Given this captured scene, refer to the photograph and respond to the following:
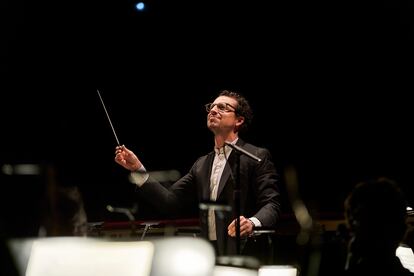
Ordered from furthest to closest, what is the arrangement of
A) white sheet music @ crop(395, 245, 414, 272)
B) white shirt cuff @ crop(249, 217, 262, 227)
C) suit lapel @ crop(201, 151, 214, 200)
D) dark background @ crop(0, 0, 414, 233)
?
dark background @ crop(0, 0, 414, 233) → suit lapel @ crop(201, 151, 214, 200) → white shirt cuff @ crop(249, 217, 262, 227) → white sheet music @ crop(395, 245, 414, 272)

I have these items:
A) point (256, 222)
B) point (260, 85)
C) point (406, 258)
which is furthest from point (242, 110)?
point (260, 85)

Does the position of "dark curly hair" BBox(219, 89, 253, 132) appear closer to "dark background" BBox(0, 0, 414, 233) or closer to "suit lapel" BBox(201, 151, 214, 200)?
"suit lapel" BBox(201, 151, 214, 200)

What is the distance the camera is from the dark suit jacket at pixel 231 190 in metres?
2.74

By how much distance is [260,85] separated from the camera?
19.0 ft

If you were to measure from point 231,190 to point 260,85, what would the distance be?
122 inches

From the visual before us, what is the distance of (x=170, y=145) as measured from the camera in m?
5.76

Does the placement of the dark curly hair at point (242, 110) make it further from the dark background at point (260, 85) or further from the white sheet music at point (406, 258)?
the dark background at point (260, 85)

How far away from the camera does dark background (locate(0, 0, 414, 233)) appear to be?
524cm

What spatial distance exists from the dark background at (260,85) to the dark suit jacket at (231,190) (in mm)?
2150

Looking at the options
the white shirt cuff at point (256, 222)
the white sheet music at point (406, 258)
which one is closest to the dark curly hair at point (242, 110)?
the white shirt cuff at point (256, 222)

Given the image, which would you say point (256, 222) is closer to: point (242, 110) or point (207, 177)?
point (207, 177)

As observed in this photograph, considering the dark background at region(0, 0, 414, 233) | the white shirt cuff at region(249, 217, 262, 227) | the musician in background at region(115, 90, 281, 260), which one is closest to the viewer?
the white shirt cuff at region(249, 217, 262, 227)

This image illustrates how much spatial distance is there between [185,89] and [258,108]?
2.79 ft

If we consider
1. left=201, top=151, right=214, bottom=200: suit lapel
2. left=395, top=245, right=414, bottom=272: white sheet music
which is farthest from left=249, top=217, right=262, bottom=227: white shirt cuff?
left=395, top=245, right=414, bottom=272: white sheet music
